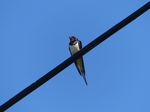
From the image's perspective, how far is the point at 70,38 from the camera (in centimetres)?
644

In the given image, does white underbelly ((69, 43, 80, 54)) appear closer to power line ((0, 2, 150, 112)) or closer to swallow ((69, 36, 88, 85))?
swallow ((69, 36, 88, 85))

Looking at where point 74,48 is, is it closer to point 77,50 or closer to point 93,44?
point 77,50

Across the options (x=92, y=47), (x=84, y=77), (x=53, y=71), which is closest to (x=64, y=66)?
(x=53, y=71)

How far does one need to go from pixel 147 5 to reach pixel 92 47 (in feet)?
1.50

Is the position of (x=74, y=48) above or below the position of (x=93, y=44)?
above

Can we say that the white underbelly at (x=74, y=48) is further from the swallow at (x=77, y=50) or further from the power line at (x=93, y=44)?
the power line at (x=93, y=44)

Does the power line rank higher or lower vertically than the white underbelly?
lower

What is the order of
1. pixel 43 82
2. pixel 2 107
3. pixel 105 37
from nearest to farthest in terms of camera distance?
pixel 2 107 → pixel 43 82 → pixel 105 37

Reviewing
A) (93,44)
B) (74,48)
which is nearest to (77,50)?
(74,48)

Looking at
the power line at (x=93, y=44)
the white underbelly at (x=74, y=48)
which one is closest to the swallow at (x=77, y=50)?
the white underbelly at (x=74, y=48)

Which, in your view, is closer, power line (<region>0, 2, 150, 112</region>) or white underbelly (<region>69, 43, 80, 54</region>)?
power line (<region>0, 2, 150, 112</region>)

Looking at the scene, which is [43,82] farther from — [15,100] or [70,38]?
[70,38]


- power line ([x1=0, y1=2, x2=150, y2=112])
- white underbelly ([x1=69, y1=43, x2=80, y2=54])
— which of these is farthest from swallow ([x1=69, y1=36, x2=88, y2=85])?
power line ([x1=0, y1=2, x2=150, y2=112])

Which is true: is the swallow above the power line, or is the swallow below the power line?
above
